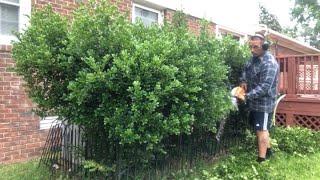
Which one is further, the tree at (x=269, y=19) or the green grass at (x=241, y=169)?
the tree at (x=269, y=19)

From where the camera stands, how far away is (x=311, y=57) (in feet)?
29.0

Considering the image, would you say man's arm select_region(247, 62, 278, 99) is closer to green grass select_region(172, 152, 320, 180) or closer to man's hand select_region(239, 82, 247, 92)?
man's hand select_region(239, 82, 247, 92)

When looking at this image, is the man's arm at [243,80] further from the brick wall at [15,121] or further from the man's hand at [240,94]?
the brick wall at [15,121]

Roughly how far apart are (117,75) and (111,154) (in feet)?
3.58

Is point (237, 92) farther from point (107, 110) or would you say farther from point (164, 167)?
point (107, 110)

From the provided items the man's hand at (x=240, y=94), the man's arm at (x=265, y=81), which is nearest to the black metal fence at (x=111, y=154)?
the man's hand at (x=240, y=94)

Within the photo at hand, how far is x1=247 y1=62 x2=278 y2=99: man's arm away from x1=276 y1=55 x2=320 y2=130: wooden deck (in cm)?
328

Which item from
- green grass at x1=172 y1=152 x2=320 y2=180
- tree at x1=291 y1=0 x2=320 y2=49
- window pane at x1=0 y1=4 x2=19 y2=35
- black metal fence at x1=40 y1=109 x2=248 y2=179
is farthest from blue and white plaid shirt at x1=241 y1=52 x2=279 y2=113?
tree at x1=291 y1=0 x2=320 y2=49

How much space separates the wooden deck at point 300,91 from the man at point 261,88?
2.93 meters

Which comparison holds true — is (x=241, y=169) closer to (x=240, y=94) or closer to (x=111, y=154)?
(x=240, y=94)

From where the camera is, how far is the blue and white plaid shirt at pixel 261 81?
234 inches

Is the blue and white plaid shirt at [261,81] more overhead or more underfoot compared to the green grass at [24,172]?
more overhead

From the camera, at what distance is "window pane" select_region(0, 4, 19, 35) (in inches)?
264

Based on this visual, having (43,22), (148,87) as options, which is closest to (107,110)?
(148,87)
